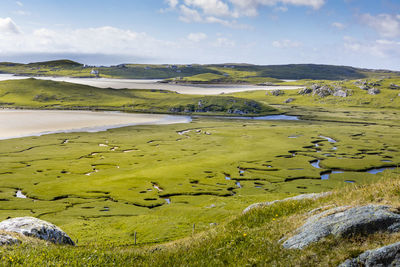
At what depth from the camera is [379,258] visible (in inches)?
465

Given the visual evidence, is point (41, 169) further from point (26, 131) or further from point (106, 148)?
point (26, 131)

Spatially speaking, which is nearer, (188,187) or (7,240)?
(7,240)

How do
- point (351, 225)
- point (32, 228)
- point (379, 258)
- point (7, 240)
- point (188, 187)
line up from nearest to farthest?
point (379, 258), point (351, 225), point (7, 240), point (32, 228), point (188, 187)

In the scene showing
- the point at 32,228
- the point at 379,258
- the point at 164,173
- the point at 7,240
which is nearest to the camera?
Answer: the point at 379,258

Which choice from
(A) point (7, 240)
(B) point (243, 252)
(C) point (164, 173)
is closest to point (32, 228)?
(A) point (7, 240)

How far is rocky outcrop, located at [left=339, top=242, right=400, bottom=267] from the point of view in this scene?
11.7 metres

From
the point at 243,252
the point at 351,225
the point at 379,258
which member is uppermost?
the point at 351,225

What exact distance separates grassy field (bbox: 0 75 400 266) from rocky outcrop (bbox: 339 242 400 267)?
19.9 inches

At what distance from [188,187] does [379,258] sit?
229 ft

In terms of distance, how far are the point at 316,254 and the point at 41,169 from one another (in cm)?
9883

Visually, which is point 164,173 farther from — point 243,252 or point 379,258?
point 379,258

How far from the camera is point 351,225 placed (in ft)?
47.2

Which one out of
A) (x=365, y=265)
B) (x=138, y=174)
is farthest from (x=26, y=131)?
(x=365, y=265)

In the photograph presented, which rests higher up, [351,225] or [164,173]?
[351,225]
